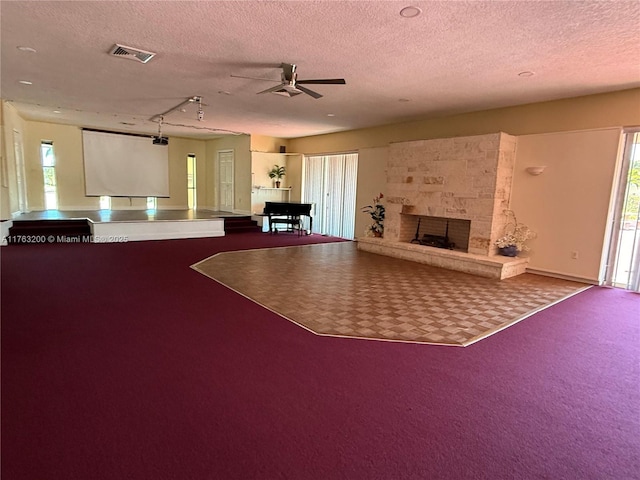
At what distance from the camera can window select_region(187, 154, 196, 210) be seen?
13.0 m

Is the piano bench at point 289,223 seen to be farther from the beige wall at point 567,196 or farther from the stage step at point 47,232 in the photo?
the beige wall at point 567,196

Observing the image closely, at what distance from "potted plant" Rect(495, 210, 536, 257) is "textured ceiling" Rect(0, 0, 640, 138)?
2040 millimetres

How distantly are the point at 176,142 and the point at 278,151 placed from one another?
385 centimetres

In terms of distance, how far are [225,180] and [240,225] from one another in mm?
2558

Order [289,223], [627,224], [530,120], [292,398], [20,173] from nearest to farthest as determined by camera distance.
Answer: [292,398] → [627,224] → [530,120] → [20,173] → [289,223]

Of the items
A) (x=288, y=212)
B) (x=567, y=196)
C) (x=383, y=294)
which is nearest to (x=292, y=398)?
(x=383, y=294)

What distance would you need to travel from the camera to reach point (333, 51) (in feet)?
13.3

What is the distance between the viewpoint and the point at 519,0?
2.86m

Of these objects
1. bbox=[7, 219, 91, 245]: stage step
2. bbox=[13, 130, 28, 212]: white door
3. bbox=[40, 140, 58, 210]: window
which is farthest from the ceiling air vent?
bbox=[40, 140, 58, 210]: window

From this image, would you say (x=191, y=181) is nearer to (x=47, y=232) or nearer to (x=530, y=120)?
(x=47, y=232)

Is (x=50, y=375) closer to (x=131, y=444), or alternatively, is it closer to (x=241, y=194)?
(x=131, y=444)

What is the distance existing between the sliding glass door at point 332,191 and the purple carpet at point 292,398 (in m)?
6.42

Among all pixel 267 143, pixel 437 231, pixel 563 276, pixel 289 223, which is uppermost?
pixel 267 143

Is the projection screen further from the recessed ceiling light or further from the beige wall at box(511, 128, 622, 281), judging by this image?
the recessed ceiling light
